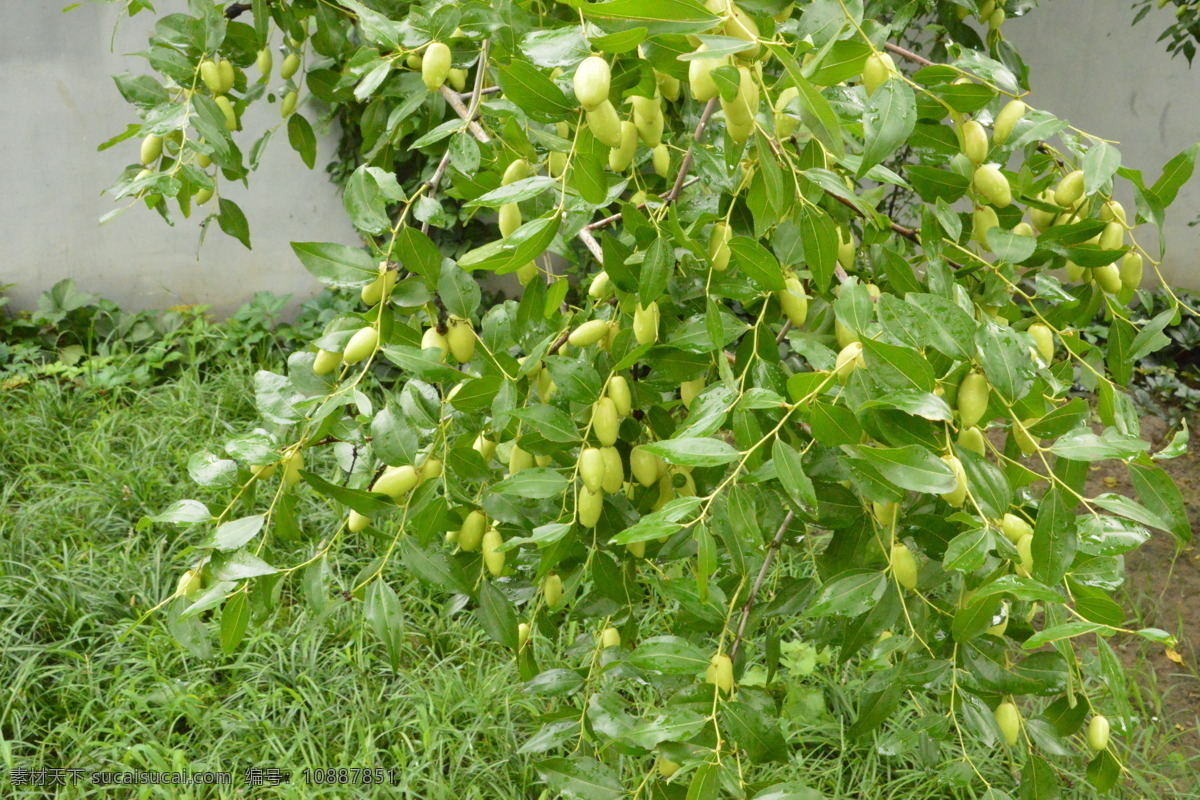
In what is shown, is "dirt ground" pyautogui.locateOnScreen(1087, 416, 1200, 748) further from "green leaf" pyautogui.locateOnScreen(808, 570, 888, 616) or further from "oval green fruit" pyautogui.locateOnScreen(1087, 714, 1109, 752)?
"green leaf" pyautogui.locateOnScreen(808, 570, 888, 616)

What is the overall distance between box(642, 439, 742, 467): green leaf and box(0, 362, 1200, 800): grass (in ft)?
3.55

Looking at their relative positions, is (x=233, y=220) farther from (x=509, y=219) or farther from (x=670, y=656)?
(x=670, y=656)

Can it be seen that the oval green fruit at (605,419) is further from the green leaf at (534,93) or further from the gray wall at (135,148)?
the gray wall at (135,148)

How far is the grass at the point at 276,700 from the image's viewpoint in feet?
5.37

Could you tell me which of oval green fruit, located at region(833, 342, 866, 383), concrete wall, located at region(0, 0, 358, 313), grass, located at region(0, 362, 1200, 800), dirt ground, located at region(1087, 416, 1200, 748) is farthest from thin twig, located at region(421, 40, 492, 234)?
concrete wall, located at region(0, 0, 358, 313)

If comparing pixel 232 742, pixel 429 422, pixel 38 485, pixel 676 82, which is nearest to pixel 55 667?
pixel 232 742

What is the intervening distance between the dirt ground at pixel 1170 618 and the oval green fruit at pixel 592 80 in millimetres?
1737

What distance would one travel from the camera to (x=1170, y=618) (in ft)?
7.25

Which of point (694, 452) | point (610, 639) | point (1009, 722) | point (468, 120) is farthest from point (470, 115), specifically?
point (1009, 722)

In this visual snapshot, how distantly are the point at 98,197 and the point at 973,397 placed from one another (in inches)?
129

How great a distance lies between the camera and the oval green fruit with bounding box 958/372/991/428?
55cm

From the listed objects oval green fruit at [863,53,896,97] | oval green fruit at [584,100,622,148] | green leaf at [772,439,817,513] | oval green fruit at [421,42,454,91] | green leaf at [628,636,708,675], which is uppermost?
oval green fruit at [863,53,896,97]

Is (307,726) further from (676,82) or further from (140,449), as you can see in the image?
(676,82)

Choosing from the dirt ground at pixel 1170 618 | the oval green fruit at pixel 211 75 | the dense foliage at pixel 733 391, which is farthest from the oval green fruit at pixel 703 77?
the dirt ground at pixel 1170 618
